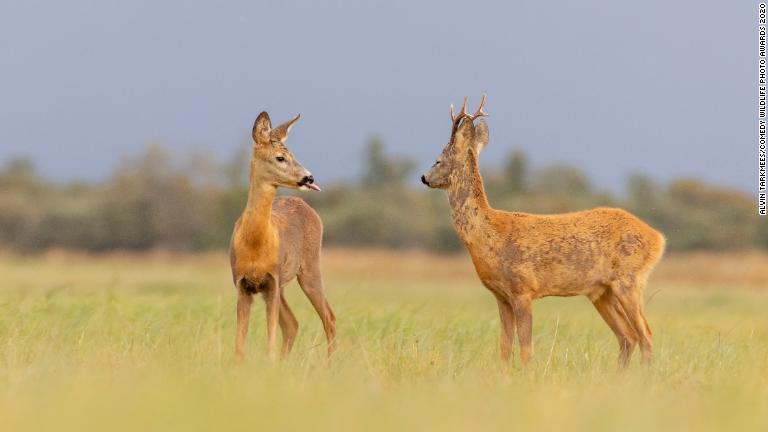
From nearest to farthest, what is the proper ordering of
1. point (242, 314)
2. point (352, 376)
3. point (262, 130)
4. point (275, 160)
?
1. point (352, 376)
2. point (275, 160)
3. point (262, 130)
4. point (242, 314)

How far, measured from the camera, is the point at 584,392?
272 inches

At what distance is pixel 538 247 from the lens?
10.1 meters

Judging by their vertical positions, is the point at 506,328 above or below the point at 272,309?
below

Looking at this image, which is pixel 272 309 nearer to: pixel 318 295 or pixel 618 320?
pixel 318 295

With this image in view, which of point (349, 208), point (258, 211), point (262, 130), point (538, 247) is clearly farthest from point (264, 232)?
point (349, 208)

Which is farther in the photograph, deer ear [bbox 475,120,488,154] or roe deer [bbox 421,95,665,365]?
deer ear [bbox 475,120,488,154]

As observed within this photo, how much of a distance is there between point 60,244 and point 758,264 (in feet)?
89.7

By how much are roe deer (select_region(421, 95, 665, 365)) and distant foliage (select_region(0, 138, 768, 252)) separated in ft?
104

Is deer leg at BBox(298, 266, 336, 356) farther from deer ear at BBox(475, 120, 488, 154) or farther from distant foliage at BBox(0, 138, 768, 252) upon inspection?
distant foliage at BBox(0, 138, 768, 252)

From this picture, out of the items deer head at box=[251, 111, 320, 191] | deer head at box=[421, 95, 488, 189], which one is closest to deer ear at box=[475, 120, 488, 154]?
deer head at box=[421, 95, 488, 189]

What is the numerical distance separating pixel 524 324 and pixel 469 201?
1.26m

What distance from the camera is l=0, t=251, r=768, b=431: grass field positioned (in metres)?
5.10

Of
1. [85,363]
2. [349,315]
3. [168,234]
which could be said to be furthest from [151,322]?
[168,234]

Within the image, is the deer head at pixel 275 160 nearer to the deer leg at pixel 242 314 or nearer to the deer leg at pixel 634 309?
the deer leg at pixel 242 314
